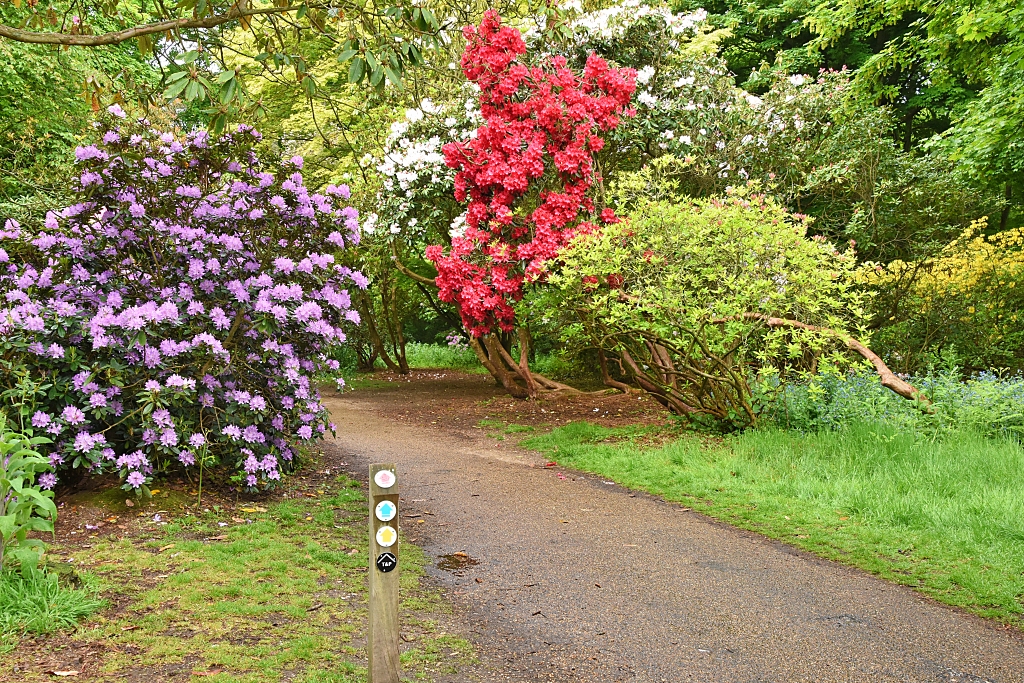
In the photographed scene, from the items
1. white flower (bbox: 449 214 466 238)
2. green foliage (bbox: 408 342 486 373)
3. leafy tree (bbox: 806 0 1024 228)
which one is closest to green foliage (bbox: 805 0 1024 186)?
leafy tree (bbox: 806 0 1024 228)

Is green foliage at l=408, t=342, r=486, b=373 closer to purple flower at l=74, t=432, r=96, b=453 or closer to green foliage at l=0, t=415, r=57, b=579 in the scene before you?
purple flower at l=74, t=432, r=96, b=453

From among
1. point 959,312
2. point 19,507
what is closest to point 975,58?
point 959,312

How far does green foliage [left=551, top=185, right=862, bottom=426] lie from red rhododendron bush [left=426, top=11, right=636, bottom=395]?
1383 mm

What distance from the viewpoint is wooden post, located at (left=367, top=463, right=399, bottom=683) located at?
130 inches

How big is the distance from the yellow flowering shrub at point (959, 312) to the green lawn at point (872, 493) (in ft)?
11.8

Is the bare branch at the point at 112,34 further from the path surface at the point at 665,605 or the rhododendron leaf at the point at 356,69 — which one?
the path surface at the point at 665,605

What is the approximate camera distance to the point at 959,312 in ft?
35.9

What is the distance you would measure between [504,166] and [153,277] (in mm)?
5471

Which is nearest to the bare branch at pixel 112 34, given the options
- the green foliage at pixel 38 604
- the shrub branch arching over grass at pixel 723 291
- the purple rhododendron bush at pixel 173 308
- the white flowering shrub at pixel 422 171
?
the purple rhododendron bush at pixel 173 308

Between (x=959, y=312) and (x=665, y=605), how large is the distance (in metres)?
8.48

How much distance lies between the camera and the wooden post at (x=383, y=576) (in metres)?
3.30

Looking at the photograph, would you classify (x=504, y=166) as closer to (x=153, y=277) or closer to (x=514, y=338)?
(x=153, y=277)

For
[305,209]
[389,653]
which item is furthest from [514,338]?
[389,653]

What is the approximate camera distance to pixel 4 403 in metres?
5.48
